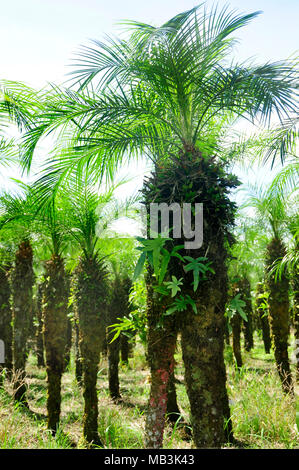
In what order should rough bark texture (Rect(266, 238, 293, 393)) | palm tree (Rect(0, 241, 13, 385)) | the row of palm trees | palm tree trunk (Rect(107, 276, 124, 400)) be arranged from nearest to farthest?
the row of palm trees, rough bark texture (Rect(266, 238, 293, 393)), palm tree trunk (Rect(107, 276, 124, 400)), palm tree (Rect(0, 241, 13, 385))

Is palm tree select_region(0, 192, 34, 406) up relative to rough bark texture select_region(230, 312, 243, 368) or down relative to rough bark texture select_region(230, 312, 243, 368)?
up

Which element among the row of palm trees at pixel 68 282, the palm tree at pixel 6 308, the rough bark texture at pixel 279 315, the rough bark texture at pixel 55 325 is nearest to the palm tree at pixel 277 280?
the rough bark texture at pixel 279 315

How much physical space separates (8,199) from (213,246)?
A: 6380 mm

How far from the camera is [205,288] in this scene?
5383 mm

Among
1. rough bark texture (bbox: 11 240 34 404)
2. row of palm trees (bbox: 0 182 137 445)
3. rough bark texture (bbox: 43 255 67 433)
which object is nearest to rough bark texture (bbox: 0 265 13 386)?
rough bark texture (bbox: 11 240 34 404)

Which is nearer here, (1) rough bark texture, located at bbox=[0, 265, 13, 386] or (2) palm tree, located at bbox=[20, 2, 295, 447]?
(2) palm tree, located at bbox=[20, 2, 295, 447]

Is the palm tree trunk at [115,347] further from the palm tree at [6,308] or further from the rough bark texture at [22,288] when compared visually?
the palm tree at [6,308]

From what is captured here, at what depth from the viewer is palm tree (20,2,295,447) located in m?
5.34

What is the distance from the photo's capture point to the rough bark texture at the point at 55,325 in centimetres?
968

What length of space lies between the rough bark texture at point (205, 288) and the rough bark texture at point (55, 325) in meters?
5.11

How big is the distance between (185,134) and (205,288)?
7.31 ft

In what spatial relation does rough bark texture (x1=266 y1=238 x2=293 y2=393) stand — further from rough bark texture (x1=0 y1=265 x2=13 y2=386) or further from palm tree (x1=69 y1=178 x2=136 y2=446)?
rough bark texture (x1=0 y1=265 x2=13 y2=386)

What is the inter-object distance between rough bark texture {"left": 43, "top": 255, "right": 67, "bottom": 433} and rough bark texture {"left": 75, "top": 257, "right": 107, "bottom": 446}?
1.40 metres
